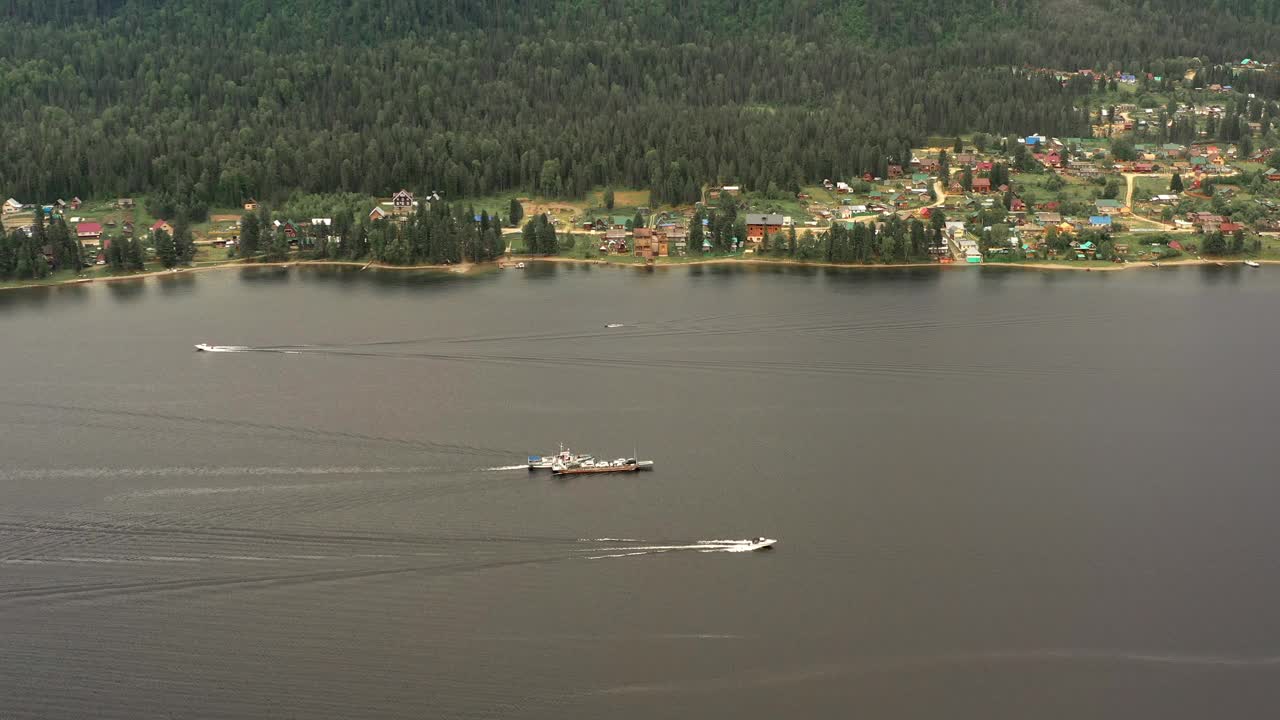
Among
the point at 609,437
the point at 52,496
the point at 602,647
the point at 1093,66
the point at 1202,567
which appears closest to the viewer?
the point at 602,647

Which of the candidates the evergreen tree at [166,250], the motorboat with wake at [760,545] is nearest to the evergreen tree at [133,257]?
the evergreen tree at [166,250]

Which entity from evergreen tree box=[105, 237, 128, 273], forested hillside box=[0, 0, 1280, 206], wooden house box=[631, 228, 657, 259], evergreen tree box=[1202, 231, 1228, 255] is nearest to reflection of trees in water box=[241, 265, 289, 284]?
evergreen tree box=[105, 237, 128, 273]

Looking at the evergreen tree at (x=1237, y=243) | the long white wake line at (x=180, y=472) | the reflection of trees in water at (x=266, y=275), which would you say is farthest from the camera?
the evergreen tree at (x=1237, y=243)

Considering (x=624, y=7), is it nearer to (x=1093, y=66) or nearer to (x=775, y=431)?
(x=1093, y=66)

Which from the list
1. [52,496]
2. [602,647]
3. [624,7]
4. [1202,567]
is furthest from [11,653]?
[624,7]

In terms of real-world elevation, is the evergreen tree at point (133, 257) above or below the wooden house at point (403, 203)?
below

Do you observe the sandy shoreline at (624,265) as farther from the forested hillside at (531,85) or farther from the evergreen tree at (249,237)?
the forested hillside at (531,85)
